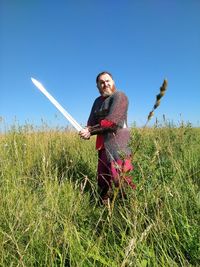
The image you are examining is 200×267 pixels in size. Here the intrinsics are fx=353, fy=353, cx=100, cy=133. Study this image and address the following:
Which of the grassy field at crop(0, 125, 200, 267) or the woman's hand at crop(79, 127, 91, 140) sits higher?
the woman's hand at crop(79, 127, 91, 140)

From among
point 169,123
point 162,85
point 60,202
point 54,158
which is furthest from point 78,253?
point 169,123

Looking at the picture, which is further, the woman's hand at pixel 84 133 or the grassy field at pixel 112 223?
the woman's hand at pixel 84 133

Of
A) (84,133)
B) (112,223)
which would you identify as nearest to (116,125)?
(84,133)

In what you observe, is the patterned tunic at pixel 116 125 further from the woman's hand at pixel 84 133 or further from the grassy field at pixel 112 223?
the grassy field at pixel 112 223

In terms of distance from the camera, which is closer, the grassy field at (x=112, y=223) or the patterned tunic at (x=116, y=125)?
the grassy field at (x=112, y=223)

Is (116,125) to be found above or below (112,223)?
above

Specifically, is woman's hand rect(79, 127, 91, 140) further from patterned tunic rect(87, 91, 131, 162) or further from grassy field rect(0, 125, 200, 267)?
grassy field rect(0, 125, 200, 267)

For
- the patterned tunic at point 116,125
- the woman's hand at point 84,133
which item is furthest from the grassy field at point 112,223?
the woman's hand at point 84,133

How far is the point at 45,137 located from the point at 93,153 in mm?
910

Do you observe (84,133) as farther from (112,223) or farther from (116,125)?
(112,223)

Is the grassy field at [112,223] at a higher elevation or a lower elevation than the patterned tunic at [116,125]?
lower

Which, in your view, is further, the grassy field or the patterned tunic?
the patterned tunic

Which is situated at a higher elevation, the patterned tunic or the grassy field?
the patterned tunic

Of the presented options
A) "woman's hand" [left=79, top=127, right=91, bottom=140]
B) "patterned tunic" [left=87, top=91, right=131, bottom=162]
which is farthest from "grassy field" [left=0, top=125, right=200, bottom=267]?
"woman's hand" [left=79, top=127, right=91, bottom=140]
